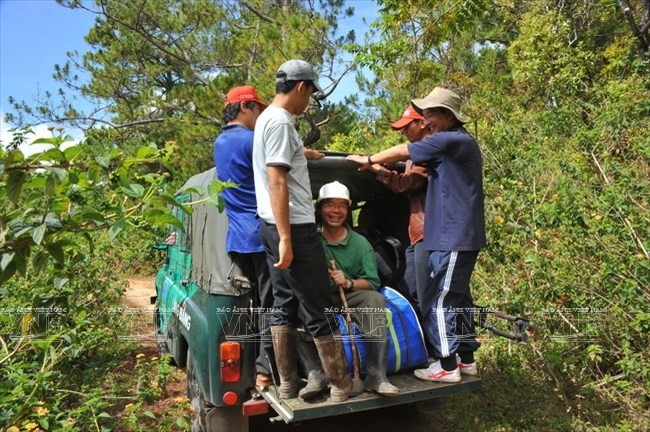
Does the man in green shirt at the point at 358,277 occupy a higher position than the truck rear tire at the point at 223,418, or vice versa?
the man in green shirt at the point at 358,277

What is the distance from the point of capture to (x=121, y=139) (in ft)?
56.6

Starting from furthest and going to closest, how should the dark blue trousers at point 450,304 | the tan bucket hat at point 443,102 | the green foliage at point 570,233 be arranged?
the green foliage at point 570,233
the tan bucket hat at point 443,102
the dark blue trousers at point 450,304

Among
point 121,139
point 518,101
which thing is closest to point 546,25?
point 518,101

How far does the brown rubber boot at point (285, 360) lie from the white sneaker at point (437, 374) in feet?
2.70

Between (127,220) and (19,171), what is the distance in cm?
33

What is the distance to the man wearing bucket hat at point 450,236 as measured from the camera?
3152 mm

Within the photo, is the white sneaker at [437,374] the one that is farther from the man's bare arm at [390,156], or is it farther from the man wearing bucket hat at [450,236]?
the man's bare arm at [390,156]

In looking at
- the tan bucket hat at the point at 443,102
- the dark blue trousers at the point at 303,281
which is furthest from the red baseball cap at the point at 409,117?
the dark blue trousers at the point at 303,281

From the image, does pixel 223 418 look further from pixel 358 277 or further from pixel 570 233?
pixel 570 233

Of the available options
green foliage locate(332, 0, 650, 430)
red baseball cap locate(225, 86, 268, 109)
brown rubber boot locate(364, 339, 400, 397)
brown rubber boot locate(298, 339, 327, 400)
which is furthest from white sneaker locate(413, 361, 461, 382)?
red baseball cap locate(225, 86, 268, 109)

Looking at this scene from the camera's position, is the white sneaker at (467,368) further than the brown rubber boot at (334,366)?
Yes

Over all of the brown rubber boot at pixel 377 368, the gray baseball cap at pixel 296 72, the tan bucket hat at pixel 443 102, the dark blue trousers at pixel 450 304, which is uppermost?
the gray baseball cap at pixel 296 72

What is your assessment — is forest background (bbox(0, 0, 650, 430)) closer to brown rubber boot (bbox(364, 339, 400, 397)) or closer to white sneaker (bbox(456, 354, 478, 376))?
white sneaker (bbox(456, 354, 478, 376))

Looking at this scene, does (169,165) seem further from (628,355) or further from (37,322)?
(628,355)
